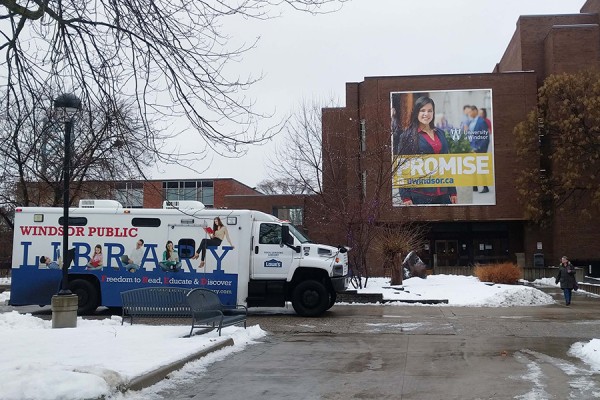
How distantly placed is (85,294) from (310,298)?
6.24 m

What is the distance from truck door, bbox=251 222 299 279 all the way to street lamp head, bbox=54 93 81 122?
7810 mm

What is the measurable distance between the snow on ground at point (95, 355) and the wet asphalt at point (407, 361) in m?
0.33

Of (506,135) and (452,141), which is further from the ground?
(506,135)

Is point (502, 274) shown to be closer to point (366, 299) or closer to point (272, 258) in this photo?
point (366, 299)

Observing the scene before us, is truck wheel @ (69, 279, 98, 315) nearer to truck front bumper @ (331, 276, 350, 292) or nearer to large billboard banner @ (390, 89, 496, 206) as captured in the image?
truck front bumper @ (331, 276, 350, 292)

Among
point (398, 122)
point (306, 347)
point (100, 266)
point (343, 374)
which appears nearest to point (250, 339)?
point (306, 347)

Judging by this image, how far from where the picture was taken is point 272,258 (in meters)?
17.5

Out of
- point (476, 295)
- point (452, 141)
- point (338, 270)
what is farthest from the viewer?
point (452, 141)

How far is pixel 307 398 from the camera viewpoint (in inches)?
290

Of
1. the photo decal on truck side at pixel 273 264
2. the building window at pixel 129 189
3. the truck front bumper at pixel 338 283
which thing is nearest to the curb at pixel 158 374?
the building window at pixel 129 189

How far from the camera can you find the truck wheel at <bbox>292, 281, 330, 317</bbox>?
17438 millimetres

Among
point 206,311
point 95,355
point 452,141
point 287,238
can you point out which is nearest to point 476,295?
point 287,238

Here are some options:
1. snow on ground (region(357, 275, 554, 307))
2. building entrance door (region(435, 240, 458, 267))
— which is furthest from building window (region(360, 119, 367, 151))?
building entrance door (region(435, 240, 458, 267))

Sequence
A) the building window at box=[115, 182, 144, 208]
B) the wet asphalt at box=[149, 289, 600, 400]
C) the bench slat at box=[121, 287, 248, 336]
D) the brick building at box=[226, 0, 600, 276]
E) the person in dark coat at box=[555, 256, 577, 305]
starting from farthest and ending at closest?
the brick building at box=[226, 0, 600, 276] → the person in dark coat at box=[555, 256, 577, 305] → the building window at box=[115, 182, 144, 208] → the bench slat at box=[121, 287, 248, 336] → the wet asphalt at box=[149, 289, 600, 400]
